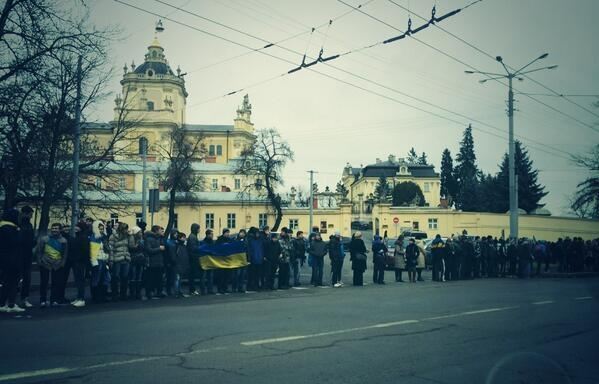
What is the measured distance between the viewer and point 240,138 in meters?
105

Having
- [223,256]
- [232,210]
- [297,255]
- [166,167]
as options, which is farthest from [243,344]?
[166,167]

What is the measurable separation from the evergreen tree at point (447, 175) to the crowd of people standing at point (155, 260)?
92.5 m

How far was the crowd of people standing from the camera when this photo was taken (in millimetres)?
12008

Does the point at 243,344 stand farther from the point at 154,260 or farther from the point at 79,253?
the point at 154,260

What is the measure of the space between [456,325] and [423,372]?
154 inches

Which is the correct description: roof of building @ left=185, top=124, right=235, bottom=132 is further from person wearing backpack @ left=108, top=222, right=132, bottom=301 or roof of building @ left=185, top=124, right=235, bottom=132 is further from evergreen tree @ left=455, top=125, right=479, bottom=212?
person wearing backpack @ left=108, top=222, right=132, bottom=301

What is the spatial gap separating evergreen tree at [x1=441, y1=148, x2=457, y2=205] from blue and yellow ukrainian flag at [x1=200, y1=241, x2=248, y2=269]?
103214 mm

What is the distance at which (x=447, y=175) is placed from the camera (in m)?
117

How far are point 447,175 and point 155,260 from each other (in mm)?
108152

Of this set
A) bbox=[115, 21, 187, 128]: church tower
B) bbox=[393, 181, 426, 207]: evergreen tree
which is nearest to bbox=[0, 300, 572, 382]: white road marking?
bbox=[393, 181, 426, 207]: evergreen tree

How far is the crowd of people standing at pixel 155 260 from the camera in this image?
12.0 m

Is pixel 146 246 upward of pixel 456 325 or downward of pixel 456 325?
upward

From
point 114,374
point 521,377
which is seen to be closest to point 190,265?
point 114,374

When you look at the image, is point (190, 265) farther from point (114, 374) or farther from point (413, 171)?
point (413, 171)
